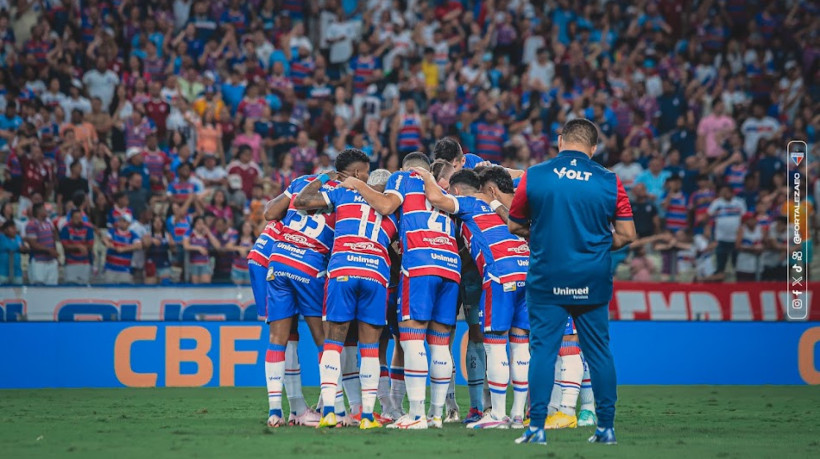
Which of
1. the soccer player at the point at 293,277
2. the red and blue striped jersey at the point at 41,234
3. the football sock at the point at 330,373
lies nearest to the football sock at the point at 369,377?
the football sock at the point at 330,373

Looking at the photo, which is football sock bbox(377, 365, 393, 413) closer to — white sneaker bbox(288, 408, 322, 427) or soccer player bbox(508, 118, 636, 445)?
white sneaker bbox(288, 408, 322, 427)

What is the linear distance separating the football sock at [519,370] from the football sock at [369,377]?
1289 mm

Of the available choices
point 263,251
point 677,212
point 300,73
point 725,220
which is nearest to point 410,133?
point 300,73

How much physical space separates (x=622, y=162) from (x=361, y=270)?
12.4 metres

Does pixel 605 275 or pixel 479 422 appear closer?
pixel 605 275

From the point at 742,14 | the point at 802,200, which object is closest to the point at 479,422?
the point at 802,200

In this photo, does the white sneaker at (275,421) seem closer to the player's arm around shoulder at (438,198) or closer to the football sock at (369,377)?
the football sock at (369,377)

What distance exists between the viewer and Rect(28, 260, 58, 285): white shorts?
50.1ft

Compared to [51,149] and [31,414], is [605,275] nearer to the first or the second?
[31,414]

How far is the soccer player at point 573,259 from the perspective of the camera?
318 inches

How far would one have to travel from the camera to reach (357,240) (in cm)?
974

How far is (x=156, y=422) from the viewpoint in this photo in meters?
Answer: 10.3

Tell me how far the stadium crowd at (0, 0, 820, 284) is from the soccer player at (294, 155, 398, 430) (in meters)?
6.57

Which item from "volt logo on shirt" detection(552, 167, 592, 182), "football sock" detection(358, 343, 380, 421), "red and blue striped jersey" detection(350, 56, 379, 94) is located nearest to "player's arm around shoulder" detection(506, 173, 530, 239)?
"volt logo on shirt" detection(552, 167, 592, 182)
